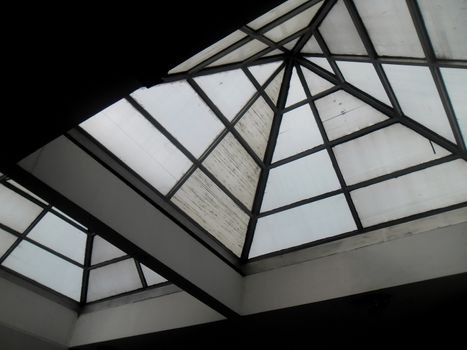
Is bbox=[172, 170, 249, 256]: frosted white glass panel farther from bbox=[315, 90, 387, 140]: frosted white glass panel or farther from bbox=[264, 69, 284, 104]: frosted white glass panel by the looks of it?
bbox=[315, 90, 387, 140]: frosted white glass panel

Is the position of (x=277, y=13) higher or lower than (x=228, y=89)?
higher

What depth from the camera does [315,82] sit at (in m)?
11.6

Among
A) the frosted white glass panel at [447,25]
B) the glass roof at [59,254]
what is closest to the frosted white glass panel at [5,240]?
the glass roof at [59,254]

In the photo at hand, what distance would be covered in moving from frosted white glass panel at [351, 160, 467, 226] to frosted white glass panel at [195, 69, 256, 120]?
435 cm

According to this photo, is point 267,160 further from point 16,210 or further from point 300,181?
point 16,210

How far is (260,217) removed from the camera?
12523 millimetres

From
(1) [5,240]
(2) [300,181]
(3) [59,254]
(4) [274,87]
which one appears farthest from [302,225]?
(1) [5,240]

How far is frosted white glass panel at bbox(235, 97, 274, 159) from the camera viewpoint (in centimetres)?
1171

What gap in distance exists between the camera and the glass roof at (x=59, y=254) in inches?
480

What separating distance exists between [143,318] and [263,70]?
9.40 metres

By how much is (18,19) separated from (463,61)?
8.72 m

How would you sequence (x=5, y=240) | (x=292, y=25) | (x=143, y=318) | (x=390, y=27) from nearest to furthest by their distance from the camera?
(x=390, y=27)
(x=292, y=25)
(x=5, y=240)
(x=143, y=318)

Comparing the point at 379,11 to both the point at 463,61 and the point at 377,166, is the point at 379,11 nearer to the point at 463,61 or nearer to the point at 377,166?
the point at 463,61

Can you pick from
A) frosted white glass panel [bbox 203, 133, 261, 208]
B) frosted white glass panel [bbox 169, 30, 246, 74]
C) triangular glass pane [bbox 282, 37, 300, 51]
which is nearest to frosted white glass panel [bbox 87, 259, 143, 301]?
frosted white glass panel [bbox 203, 133, 261, 208]
